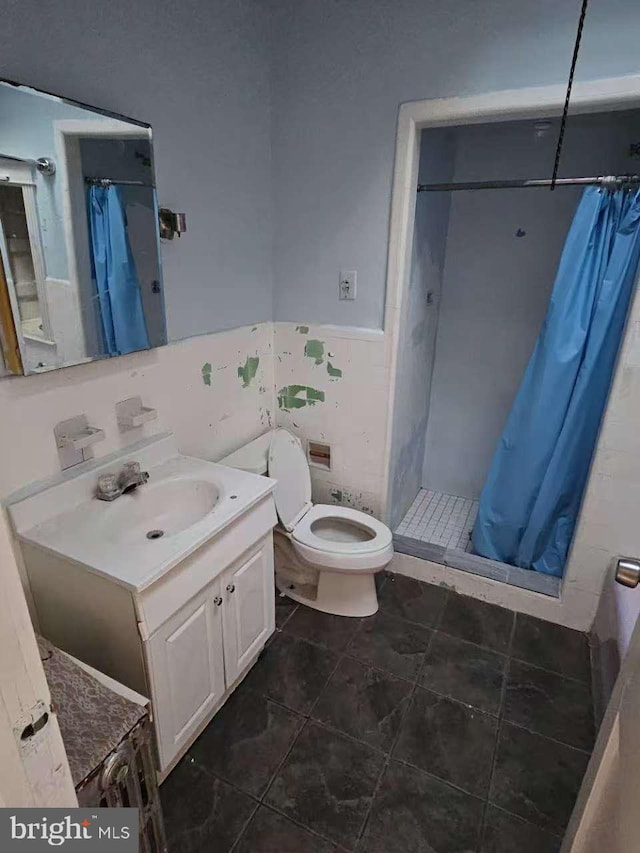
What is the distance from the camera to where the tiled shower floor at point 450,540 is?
2.20 metres

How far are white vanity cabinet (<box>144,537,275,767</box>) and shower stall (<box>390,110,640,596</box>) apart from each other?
36.7 inches

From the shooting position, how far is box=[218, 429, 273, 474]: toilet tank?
2.09 meters

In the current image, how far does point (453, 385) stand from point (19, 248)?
2.33 metres

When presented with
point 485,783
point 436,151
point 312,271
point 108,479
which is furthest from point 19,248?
point 485,783

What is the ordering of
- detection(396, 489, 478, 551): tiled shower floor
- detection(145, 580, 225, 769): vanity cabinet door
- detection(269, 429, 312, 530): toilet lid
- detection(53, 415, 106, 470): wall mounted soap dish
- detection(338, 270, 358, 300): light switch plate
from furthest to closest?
detection(396, 489, 478, 551): tiled shower floor < detection(269, 429, 312, 530): toilet lid < detection(338, 270, 358, 300): light switch plate < detection(53, 415, 106, 470): wall mounted soap dish < detection(145, 580, 225, 769): vanity cabinet door

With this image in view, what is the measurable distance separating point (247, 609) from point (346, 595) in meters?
0.59

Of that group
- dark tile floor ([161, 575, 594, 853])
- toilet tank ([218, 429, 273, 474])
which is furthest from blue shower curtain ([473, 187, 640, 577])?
toilet tank ([218, 429, 273, 474])

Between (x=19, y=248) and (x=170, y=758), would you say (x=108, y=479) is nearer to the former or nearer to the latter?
(x=19, y=248)

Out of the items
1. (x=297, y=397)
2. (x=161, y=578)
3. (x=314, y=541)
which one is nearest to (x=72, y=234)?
(x=161, y=578)

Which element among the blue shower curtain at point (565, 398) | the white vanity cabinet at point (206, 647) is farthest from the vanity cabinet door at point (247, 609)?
the blue shower curtain at point (565, 398)

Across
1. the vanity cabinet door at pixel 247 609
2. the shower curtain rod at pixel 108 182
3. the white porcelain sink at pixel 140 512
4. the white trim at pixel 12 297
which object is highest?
the shower curtain rod at pixel 108 182

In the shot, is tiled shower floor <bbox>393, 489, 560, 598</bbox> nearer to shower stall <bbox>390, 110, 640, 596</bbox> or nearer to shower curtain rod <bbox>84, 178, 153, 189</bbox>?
shower stall <bbox>390, 110, 640, 596</bbox>

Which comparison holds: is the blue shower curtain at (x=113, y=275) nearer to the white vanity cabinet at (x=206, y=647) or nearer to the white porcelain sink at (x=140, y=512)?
the white porcelain sink at (x=140, y=512)

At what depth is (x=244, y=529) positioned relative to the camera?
156cm
